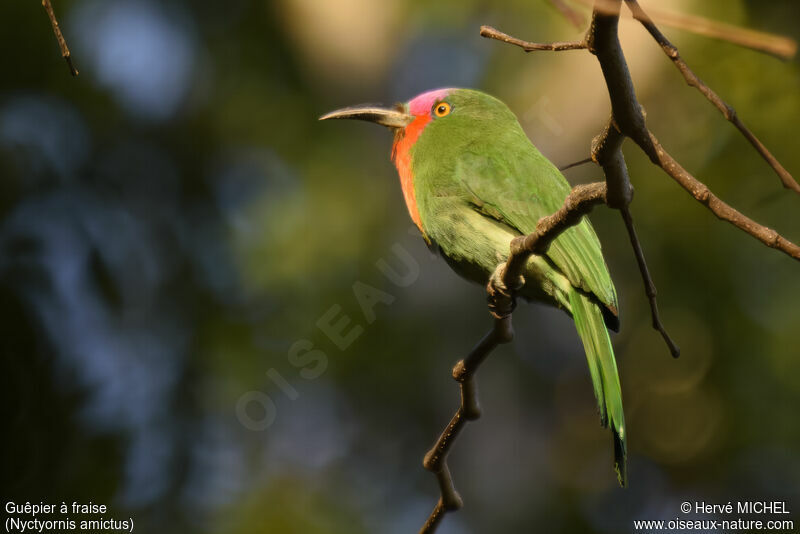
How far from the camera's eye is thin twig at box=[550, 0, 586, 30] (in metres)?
1.31

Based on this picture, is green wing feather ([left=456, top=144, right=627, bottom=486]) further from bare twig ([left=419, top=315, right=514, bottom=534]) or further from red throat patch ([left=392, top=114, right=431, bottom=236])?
bare twig ([left=419, top=315, right=514, bottom=534])

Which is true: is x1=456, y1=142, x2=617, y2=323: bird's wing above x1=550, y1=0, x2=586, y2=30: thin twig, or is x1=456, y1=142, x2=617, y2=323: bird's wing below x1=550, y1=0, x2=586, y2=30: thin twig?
below

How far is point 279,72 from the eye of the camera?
24.5 feet

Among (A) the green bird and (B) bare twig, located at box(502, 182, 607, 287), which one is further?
(A) the green bird

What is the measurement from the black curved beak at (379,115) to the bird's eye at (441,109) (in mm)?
117

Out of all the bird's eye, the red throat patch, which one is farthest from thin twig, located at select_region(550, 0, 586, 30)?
the bird's eye

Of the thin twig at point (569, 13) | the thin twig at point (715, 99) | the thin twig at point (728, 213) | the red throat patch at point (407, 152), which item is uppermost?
the thin twig at point (569, 13)

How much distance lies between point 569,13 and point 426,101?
98.2 inches

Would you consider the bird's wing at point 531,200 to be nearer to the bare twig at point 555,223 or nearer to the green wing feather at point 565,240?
the green wing feather at point 565,240

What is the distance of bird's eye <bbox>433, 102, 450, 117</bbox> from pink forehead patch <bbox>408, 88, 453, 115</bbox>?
0.03m

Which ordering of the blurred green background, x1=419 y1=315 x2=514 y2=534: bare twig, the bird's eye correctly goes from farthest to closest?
the blurred green background, the bird's eye, x1=419 y1=315 x2=514 y2=534: bare twig

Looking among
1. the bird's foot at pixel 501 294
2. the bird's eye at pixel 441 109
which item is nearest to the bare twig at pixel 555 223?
the bird's foot at pixel 501 294

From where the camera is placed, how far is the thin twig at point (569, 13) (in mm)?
1310

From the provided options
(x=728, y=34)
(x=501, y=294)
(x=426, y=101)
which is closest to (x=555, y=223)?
(x=501, y=294)
